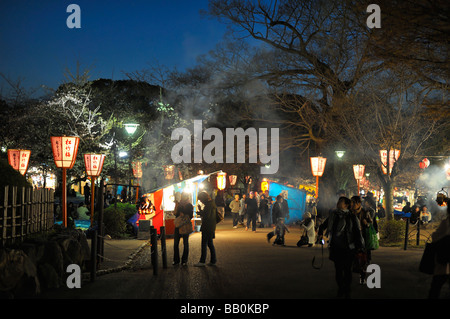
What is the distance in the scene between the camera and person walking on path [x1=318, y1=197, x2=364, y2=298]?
7.90 metres

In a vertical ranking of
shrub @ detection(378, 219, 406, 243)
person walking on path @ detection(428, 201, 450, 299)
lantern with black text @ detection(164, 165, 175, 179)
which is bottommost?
shrub @ detection(378, 219, 406, 243)

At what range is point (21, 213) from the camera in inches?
362

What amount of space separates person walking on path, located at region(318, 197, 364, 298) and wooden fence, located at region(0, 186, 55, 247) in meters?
5.80

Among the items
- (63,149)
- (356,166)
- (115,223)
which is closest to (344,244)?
(63,149)

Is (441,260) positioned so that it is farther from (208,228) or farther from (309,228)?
(309,228)

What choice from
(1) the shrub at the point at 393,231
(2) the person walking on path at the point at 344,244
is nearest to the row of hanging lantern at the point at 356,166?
(1) the shrub at the point at 393,231

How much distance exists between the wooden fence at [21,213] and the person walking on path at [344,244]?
5803mm

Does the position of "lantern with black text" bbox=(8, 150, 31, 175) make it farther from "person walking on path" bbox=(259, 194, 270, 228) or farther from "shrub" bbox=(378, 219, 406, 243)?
"shrub" bbox=(378, 219, 406, 243)

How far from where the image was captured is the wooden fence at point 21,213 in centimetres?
840

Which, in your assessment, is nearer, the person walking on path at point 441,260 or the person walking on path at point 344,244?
the person walking on path at point 441,260

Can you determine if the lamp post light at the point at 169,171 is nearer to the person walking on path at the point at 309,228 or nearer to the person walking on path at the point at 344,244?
the person walking on path at the point at 309,228

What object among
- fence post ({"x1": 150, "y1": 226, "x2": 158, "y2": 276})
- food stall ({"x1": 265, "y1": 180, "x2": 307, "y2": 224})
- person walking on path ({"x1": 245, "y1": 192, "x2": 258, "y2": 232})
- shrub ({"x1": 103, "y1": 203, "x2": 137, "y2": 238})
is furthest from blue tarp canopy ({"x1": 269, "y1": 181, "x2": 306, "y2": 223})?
fence post ({"x1": 150, "y1": 226, "x2": 158, "y2": 276})

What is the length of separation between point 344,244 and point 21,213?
20.2 ft
